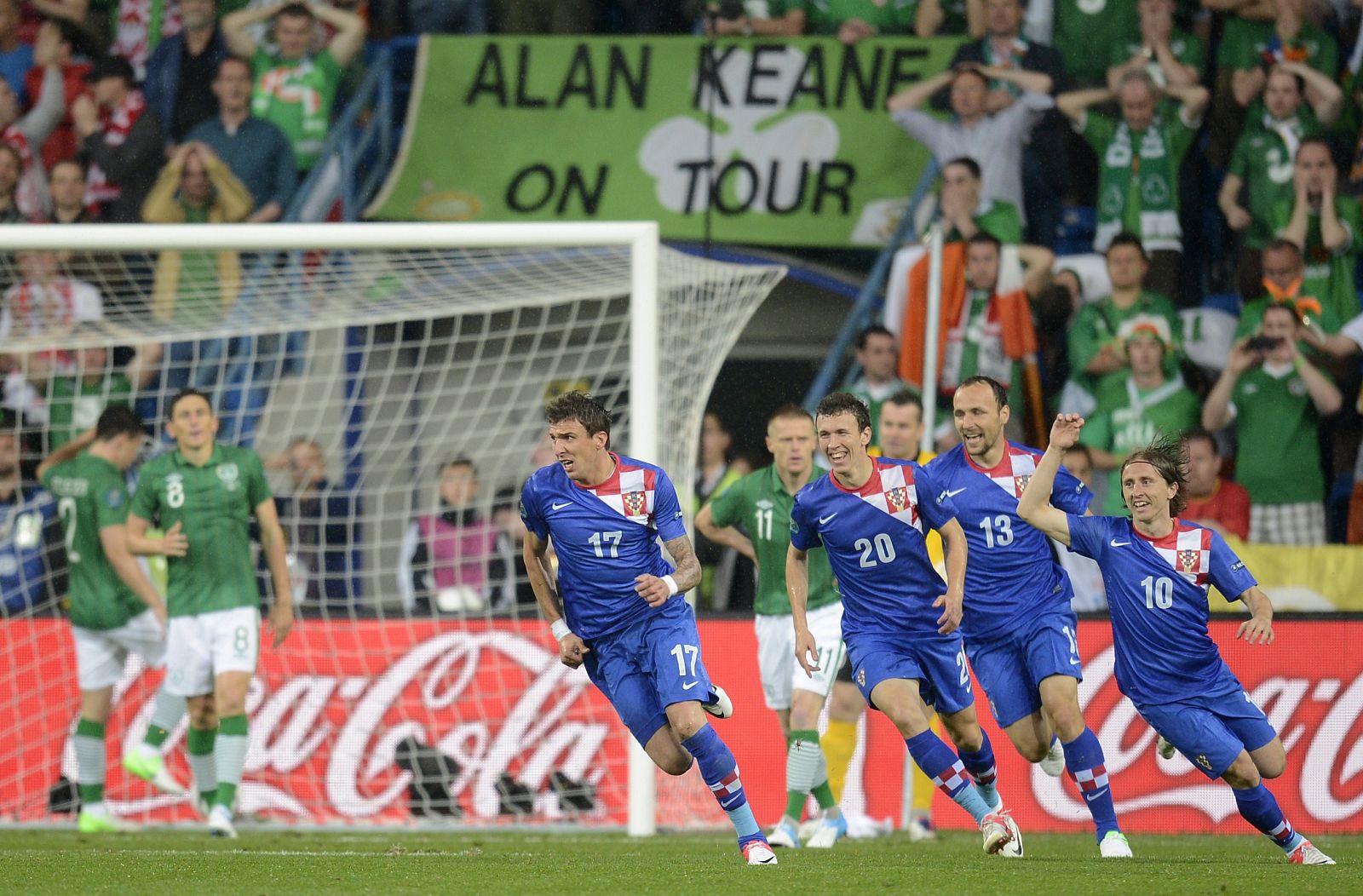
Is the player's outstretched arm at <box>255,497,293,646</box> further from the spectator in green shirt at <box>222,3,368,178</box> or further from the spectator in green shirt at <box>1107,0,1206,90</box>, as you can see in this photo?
the spectator in green shirt at <box>1107,0,1206,90</box>

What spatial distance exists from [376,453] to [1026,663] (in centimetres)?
566

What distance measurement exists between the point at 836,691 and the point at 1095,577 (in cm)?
231

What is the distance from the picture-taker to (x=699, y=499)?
36.8 feet

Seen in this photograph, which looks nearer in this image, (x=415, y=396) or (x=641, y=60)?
(x=415, y=396)

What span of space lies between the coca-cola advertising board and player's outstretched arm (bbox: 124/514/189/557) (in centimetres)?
148

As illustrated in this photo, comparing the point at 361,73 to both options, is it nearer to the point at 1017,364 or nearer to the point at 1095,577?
the point at 1017,364

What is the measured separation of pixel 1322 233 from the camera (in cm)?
1141

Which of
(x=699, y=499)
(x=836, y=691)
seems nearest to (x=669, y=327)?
(x=699, y=499)

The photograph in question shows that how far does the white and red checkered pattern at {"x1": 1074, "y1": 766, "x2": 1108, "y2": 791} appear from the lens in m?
7.27

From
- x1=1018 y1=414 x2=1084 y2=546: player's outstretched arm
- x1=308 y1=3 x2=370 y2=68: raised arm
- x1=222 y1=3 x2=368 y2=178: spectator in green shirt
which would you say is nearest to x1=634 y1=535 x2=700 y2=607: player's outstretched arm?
x1=1018 y1=414 x2=1084 y2=546: player's outstretched arm

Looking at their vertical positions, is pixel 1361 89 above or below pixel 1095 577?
above

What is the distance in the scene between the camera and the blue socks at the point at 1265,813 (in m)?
6.84

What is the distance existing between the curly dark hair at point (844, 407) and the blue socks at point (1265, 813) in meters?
2.12

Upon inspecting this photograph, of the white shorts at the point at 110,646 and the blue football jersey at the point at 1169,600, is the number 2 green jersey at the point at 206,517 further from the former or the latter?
the blue football jersey at the point at 1169,600
